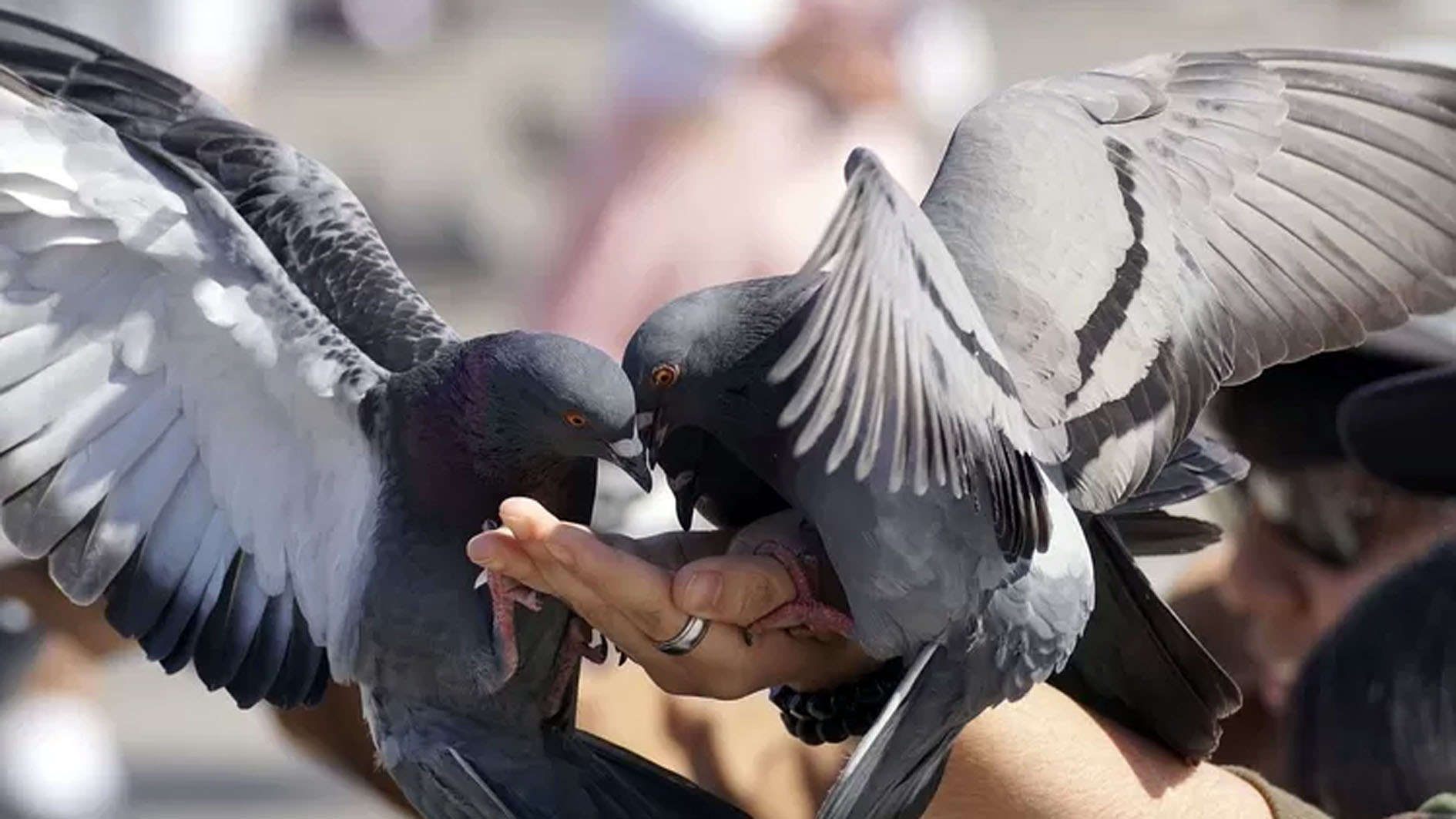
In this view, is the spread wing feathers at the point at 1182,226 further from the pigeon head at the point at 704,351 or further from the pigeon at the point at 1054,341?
the pigeon head at the point at 704,351

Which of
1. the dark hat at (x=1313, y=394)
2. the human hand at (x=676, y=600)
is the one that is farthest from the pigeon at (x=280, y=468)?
the dark hat at (x=1313, y=394)

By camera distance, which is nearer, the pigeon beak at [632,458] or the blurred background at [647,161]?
the pigeon beak at [632,458]

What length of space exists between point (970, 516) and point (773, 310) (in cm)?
33

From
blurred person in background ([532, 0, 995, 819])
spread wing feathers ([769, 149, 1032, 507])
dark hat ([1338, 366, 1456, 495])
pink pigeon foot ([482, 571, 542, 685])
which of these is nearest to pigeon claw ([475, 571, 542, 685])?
pink pigeon foot ([482, 571, 542, 685])

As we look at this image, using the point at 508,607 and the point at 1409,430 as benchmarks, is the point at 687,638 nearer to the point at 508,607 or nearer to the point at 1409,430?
the point at 508,607

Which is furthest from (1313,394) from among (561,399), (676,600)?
(676,600)

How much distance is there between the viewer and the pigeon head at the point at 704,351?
2.62 meters

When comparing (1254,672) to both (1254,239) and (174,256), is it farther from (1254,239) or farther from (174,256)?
(174,256)

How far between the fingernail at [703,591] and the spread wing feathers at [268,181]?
552mm

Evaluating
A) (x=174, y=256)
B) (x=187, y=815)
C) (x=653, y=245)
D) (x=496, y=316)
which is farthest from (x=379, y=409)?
(x=496, y=316)

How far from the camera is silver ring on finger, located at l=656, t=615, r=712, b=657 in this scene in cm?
245

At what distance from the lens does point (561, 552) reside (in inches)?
93.4

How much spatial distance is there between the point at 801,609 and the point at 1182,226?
2.12 ft

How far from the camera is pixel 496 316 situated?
10.2 metres
